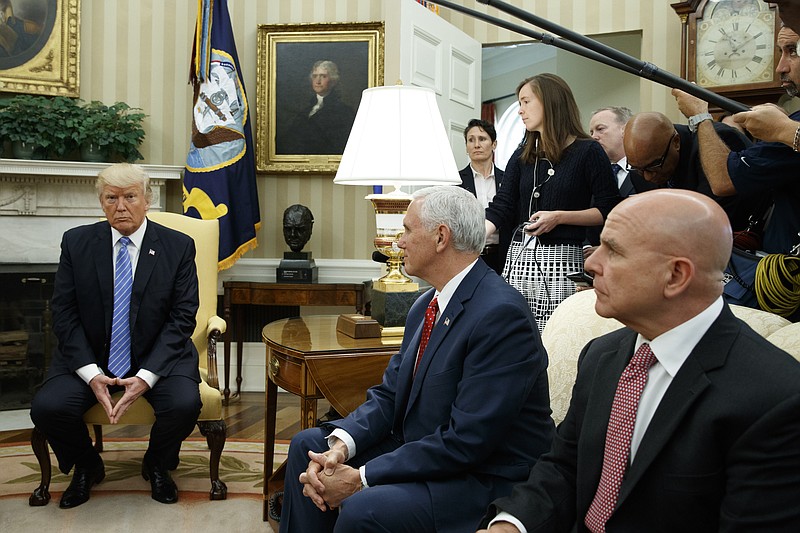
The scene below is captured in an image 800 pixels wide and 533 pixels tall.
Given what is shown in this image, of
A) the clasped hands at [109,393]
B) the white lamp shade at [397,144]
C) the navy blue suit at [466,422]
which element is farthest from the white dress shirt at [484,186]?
the navy blue suit at [466,422]

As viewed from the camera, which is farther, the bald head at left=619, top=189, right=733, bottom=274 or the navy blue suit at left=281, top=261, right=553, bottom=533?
the navy blue suit at left=281, top=261, right=553, bottom=533

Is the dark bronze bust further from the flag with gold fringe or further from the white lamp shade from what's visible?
the white lamp shade

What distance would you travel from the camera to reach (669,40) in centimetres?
552

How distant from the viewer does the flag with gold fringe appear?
5.31 metres

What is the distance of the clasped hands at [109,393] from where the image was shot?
3.28m

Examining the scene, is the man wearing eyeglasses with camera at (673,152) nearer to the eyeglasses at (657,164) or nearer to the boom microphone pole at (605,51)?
the eyeglasses at (657,164)

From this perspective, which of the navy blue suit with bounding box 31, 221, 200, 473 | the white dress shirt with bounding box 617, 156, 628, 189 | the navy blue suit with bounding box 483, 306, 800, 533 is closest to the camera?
the navy blue suit with bounding box 483, 306, 800, 533

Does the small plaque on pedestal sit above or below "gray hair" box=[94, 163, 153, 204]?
below

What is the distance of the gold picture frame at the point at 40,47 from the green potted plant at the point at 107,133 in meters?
0.30

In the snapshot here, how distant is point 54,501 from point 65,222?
2.47 meters

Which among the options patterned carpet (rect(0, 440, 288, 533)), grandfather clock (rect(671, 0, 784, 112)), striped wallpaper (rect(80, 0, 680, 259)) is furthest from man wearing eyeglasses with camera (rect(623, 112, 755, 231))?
striped wallpaper (rect(80, 0, 680, 259))

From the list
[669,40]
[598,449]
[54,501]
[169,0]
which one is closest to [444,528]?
[598,449]

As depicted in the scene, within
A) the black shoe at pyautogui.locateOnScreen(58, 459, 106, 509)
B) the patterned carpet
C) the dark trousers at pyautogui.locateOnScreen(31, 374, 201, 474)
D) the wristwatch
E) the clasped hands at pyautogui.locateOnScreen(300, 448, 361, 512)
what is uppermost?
the wristwatch

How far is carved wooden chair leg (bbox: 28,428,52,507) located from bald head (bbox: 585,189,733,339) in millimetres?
2783
